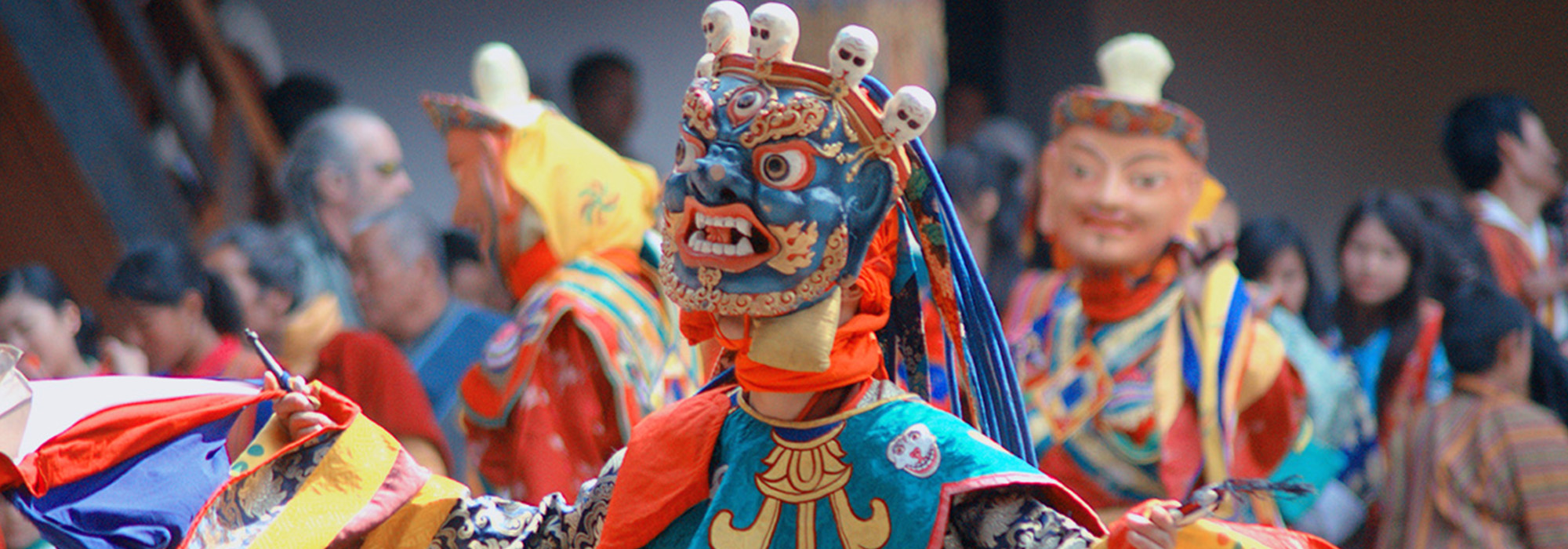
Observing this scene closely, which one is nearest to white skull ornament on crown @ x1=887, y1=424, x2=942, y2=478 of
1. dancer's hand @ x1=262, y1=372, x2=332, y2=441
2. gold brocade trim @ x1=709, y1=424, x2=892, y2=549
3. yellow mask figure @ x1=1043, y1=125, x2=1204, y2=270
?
gold brocade trim @ x1=709, y1=424, x2=892, y2=549

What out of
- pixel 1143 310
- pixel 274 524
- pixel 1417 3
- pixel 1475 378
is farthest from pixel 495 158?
pixel 1417 3

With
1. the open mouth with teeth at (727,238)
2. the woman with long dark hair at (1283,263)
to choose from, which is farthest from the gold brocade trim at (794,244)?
the woman with long dark hair at (1283,263)

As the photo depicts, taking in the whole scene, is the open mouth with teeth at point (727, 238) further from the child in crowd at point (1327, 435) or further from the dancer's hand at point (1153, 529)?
the child in crowd at point (1327, 435)

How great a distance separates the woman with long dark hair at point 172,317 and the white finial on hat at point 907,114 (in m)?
2.76

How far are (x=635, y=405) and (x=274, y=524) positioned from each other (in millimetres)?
1578

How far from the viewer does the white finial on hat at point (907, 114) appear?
2209mm

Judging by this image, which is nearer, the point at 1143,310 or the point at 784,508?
the point at 784,508

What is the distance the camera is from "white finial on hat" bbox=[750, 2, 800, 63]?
2.22 m

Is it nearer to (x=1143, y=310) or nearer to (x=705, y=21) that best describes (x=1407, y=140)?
(x=1143, y=310)

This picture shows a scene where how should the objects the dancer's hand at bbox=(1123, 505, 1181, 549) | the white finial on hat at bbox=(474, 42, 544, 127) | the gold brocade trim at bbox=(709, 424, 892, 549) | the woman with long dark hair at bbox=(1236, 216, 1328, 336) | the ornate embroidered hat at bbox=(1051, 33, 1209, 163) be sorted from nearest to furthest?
the dancer's hand at bbox=(1123, 505, 1181, 549)
the gold brocade trim at bbox=(709, 424, 892, 549)
the ornate embroidered hat at bbox=(1051, 33, 1209, 163)
the white finial on hat at bbox=(474, 42, 544, 127)
the woman with long dark hair at bbox=(1236, 216, 1328, 336)

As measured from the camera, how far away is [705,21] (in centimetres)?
233

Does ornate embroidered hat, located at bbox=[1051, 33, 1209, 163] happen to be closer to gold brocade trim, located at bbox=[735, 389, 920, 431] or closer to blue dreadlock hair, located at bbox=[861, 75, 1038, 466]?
blue dreadlock hair, located at bbox=[861, 75, 1038, 466]

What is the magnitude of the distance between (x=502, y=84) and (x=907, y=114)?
2334mm

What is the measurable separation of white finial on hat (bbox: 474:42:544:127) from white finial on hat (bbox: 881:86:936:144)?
2.21 metres
